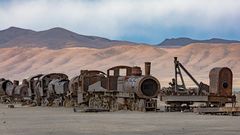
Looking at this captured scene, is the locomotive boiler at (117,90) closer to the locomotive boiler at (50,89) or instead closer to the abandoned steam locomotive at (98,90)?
the abandoned steam locomotive at (98,90)

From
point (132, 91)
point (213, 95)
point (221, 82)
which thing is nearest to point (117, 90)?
point (132, 91)

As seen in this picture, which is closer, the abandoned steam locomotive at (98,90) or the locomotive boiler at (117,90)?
the locomotive boiler at (117,90)

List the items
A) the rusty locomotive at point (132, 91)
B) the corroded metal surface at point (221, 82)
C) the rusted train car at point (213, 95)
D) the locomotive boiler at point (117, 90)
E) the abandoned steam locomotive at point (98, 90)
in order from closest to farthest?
the rusted train car at point (213, 95)
the corroded metal surface at point (221, 82)
the rusty locomotive at point (132, 91)
the locomotive boiler at point (117, 90)
the abandoned steam locomotive at point (98, 90)

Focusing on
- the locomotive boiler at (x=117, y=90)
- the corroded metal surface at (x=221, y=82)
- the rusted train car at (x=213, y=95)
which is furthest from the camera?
the locomotive boiler at (x=117, y=90)

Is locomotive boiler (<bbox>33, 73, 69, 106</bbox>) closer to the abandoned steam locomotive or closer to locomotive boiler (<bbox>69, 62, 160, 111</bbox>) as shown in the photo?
the abandoned steam locomotive

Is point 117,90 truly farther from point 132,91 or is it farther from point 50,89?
point 50,89

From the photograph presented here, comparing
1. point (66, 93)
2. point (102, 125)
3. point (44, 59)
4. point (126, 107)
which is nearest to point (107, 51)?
point (44, 59)

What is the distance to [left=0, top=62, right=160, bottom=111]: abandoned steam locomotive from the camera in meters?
33.6

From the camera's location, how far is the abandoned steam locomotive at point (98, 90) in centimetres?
3359

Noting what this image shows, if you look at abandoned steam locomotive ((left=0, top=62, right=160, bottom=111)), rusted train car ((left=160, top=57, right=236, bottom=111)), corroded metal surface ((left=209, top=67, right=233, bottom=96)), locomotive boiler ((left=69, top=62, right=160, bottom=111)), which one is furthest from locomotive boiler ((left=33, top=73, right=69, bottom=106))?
corroded metal surface ((left=209, top=67, right=233, bottom=96))

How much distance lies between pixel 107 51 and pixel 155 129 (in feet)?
463

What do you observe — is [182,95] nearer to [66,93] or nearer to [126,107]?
[126,107]

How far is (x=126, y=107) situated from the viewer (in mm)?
35125

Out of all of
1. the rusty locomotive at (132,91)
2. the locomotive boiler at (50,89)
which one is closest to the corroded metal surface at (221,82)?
the rusty locomotive at (132,91)
